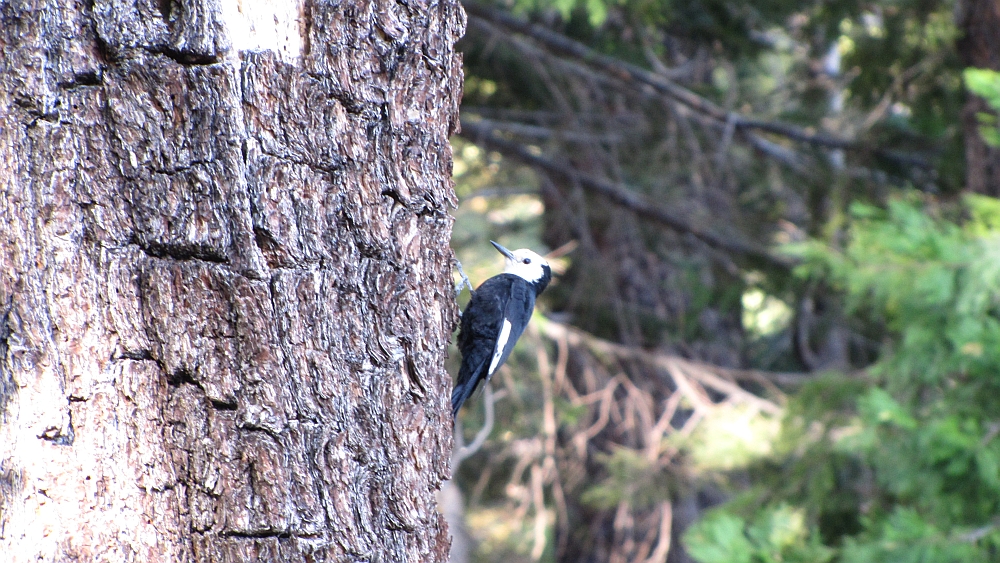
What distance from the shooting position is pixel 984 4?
5.29 m

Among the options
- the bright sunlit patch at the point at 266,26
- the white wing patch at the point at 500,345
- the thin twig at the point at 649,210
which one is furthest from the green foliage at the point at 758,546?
the bright sunlit patch at the point at 266,26

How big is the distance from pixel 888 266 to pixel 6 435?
4103 mm

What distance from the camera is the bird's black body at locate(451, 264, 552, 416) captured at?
3.85 metres

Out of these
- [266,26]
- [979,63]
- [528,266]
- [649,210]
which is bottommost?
[266,26]

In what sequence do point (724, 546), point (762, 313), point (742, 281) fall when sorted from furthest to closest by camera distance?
point (762, 313)
point (742, 281)
point (724, 546)

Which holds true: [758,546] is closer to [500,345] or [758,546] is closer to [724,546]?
[724,546]

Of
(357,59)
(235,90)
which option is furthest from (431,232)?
(235,90)

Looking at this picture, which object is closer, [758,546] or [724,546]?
[724,546]

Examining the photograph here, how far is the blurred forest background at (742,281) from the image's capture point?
13.9ft

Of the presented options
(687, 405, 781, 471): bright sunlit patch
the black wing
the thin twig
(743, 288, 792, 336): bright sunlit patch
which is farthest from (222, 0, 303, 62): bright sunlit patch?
(743, 288, 792, 336): bright sunlit patch

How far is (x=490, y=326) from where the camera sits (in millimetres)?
4027

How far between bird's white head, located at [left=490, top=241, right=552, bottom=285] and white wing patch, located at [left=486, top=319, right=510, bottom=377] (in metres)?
0.79

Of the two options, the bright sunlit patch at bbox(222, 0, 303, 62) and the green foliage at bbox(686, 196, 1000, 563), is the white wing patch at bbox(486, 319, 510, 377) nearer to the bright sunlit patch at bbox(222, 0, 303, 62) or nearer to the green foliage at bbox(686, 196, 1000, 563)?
the green foliage at bbox(686, 196, 1000, 563)

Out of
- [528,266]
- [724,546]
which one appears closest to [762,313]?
[528,266]
